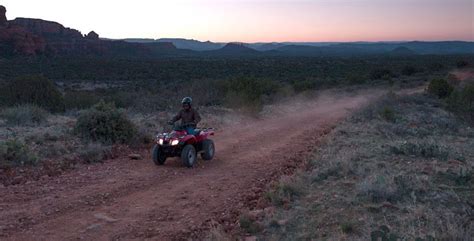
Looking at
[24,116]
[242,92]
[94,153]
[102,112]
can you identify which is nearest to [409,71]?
[242,92]

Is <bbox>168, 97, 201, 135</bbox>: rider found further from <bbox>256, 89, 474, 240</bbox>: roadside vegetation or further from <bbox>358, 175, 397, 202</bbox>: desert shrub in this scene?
<bbox>358, 175, 397, 202</bbox>: desert shrub

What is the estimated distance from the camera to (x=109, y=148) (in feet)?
38.4

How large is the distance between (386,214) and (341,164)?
2.88 meters

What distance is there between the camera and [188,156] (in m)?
10.5

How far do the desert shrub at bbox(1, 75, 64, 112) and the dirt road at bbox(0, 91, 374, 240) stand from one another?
1165 centimetres

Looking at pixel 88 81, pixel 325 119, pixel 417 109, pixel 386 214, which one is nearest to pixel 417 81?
pixel 417 109

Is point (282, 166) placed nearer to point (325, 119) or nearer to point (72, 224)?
point (72, 224)

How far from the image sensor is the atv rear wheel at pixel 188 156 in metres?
10.4

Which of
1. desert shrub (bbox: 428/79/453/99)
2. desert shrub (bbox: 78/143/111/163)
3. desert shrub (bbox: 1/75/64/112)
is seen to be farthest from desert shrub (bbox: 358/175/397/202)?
desert shrub (bbox: 428/79/453/99)

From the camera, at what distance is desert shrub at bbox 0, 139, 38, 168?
33.4 feet

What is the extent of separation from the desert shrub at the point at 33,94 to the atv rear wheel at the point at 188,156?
13.6 meters

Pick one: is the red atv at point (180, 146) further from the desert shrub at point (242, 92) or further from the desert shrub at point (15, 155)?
the desert shrub at point (242, 92)

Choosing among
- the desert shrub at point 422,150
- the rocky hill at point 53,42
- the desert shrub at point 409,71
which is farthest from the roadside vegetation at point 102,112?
the rocky hill at point 53,42

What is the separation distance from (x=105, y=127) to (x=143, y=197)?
190 inches
